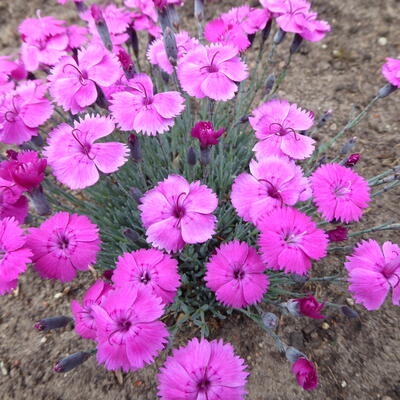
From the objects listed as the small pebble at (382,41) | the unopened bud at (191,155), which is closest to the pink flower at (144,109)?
the unopened bud at (191,155)

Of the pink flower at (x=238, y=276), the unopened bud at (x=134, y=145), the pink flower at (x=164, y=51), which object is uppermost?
the pink flower at (x=164, y=51)

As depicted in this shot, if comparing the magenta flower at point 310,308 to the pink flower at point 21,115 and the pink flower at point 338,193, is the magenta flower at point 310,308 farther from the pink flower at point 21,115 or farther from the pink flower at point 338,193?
the pink flower at point 21,115

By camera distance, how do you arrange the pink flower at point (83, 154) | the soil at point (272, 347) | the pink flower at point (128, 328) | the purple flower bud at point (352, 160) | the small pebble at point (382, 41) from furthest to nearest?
1. the small pebble at point (382, 41)
2. the soil at point (272, 347)
3. the purple flower bud at point (352, 160)
4. the pink flower at point (83, 154)
5. the pink flower at point (128, 328)

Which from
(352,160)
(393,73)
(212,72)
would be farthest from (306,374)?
(393,73)

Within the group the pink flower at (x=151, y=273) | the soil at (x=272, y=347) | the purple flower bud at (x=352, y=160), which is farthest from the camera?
the soil at (x=272, y=347)

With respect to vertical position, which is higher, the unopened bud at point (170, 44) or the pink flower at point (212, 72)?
the unopened bud at point (170, 44)

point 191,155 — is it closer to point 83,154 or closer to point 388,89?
point 83,154

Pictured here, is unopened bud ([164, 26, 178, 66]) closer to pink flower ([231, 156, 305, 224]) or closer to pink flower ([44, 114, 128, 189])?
pink flower ([44, 114, 128, 189])
